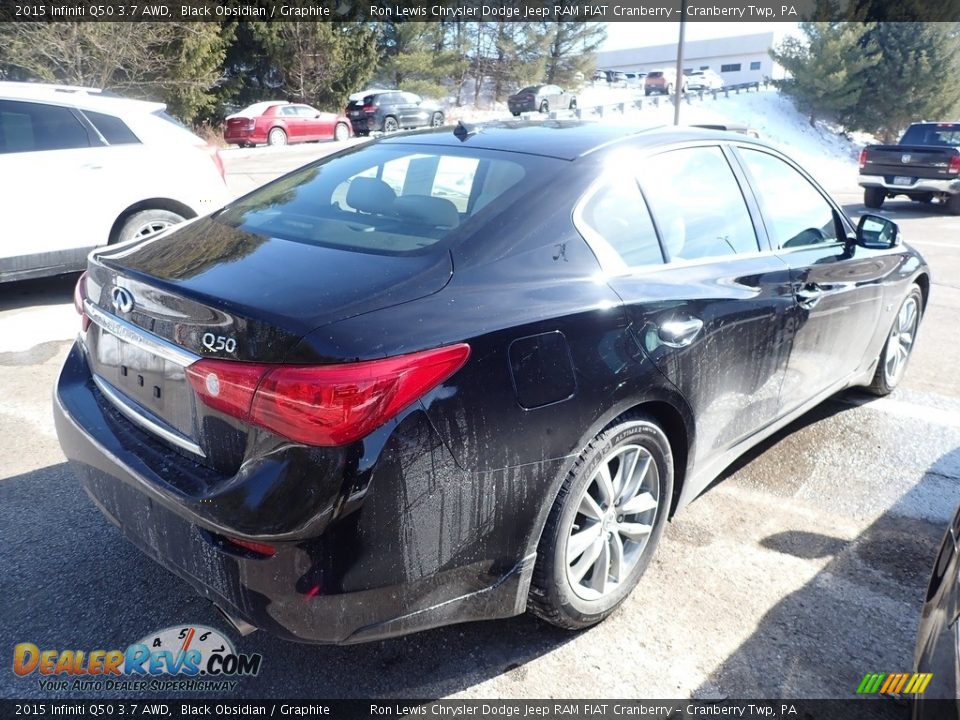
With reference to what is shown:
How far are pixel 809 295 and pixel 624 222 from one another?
46.6 inches

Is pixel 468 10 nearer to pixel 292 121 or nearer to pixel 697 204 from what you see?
pixel 292 121

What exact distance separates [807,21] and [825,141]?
614 centimetres

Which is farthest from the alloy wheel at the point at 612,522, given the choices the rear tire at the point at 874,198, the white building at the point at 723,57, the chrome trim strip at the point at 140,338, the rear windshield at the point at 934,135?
the white building at the point at 723,57

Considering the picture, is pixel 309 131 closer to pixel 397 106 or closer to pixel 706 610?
pixel 397 106

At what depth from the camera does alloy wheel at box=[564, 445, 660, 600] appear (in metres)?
2.49

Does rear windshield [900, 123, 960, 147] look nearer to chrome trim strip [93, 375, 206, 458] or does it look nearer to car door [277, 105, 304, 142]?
chrome trim strip [93, 375, 206, 458]

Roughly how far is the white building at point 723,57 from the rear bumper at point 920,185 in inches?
→ 2389

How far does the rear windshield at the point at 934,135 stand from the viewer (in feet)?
48.6

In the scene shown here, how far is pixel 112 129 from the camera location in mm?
6410

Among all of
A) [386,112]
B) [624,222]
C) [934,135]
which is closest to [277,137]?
[386,112]

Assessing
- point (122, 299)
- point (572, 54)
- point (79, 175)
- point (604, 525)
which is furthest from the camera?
point (572, 54)

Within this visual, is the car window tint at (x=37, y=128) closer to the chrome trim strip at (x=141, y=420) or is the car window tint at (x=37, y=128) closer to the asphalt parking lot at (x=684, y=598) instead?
the asphalt parking lot at (x=684, y=598)

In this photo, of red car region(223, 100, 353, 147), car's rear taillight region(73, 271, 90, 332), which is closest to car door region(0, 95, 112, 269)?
car's rear taillight region(73, 271, 90, 332)

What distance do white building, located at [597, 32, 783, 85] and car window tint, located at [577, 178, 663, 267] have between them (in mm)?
74150
